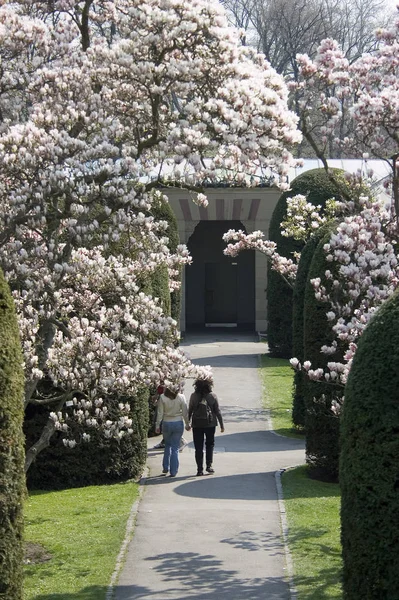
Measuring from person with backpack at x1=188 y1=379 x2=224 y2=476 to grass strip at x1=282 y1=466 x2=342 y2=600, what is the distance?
4.50 feet

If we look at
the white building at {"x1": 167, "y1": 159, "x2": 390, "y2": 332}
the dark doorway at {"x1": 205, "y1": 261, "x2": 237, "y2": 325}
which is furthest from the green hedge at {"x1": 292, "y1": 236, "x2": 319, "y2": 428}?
the dark doorway at {"x1": 205, "y1": 261, "x2": 237, "y2": 325}

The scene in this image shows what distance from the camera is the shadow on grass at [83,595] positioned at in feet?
38.7

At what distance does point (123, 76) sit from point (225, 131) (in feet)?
4.80

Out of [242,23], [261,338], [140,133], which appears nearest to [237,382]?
[261,338]

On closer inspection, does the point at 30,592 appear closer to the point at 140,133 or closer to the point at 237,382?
the point at 140,133

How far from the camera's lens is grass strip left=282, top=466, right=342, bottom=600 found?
481 inches

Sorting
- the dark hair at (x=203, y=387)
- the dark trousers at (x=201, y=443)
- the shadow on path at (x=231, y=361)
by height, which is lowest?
the dark trousers at (x=201, y=443)

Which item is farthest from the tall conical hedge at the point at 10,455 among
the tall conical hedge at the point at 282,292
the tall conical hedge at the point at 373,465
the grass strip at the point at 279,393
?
the tall conical hedge at the point at 282,292

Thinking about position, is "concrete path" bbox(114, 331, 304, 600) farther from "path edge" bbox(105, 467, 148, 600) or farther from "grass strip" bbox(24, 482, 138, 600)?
"grass strip" bbox(24, 482, 138, 600)

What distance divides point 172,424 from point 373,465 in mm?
10418

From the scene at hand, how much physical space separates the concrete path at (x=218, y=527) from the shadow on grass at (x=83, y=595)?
175mm

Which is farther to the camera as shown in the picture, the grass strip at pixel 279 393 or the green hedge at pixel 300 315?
the grass strip at pixel 279 393

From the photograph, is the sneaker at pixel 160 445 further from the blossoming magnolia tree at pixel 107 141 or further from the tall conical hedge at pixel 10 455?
the tall conical hedge at pixel 10 455

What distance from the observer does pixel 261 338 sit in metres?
37.9
